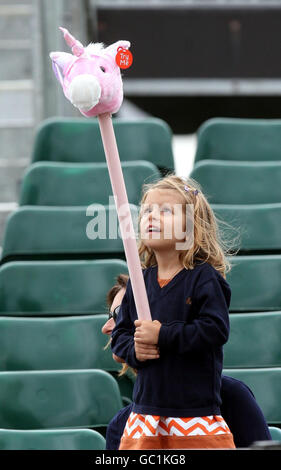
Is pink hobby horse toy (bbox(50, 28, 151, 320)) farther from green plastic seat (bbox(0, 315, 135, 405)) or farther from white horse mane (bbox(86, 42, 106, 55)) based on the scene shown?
green plastic seat (bbox(0, 315, 135, 405))

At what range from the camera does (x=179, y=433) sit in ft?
2.91

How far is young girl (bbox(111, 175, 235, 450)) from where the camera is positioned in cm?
89

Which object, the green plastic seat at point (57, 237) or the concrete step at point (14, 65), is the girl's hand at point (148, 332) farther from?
the concrete step at point (14, 65)

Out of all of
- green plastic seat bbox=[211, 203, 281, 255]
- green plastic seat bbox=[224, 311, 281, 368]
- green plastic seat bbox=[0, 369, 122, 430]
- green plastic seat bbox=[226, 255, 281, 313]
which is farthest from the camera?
green plastic seat bbox=[211, 203, 281, 255]

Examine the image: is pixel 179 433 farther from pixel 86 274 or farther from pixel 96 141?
pixel 96 141

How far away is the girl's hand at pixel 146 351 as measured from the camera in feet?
2.93

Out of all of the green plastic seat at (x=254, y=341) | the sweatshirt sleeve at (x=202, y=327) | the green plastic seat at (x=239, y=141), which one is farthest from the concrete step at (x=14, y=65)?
the sweatshirt sleeve at (x=202, y=327)

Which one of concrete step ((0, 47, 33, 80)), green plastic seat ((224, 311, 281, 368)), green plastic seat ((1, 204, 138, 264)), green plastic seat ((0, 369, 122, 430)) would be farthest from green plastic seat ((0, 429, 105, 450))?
concrete step ((0, 47, 33, 80))

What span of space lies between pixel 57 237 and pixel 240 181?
0.48m

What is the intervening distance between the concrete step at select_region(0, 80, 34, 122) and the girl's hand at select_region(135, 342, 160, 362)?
1941mm

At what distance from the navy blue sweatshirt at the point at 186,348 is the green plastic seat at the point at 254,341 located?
0.62 meters

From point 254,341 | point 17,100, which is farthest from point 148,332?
point 17,100

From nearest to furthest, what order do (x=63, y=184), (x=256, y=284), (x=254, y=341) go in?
(x=254, y=341) < (x=256, y=284) < (x=63, y=184)
